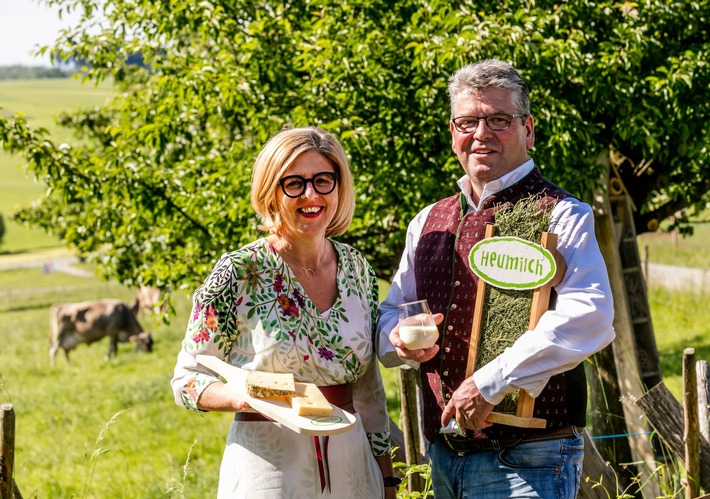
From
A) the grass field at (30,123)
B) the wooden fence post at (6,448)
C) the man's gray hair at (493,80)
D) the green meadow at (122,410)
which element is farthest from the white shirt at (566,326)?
the grass field at (30,123)

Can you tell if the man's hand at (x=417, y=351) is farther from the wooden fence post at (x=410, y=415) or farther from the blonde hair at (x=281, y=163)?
the wooden fence post at (x=410, y=415)

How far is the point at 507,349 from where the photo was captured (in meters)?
2.56

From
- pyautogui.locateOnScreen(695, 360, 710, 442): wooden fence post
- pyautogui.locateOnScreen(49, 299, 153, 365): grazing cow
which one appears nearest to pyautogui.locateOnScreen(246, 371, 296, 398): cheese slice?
pyautogui.locateOnScreen(695, 360, 710, 442): wooden fence post

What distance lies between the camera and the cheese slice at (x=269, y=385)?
2463mm

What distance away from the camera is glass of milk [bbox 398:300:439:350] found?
2.60 meters

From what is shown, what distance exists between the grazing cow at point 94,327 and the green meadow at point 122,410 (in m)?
0.45

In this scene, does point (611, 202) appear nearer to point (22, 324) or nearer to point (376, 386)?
point (376, 386)

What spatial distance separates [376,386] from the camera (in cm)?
295

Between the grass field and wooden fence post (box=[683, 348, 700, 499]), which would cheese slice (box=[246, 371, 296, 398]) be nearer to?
wooden fence post (box=[683, 348, 700, 499])

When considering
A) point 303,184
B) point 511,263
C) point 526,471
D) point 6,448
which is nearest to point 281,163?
point 303,184

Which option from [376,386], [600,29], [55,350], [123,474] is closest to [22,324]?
[55,350]

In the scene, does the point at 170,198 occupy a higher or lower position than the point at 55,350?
A: higher

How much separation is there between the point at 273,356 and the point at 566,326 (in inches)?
34.3

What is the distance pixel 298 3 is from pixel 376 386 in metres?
5.09
